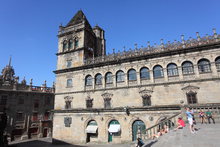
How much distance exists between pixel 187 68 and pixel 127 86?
8.92 metres

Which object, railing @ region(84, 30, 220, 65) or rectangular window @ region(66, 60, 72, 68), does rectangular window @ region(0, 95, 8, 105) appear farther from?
railing @ region(84, 30, 220, 65)

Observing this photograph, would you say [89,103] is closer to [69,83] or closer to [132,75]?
[69,83]

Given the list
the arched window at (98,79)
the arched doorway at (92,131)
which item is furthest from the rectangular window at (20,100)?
the arched window at (98,79)

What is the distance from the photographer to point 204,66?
19062 millimetres

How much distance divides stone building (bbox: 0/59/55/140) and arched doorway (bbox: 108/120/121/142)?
2518 centimetres

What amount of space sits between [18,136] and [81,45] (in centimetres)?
2737

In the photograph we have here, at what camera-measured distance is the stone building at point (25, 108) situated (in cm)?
3431

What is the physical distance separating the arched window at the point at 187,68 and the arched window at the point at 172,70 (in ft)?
3.32

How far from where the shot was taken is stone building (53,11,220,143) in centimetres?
1889

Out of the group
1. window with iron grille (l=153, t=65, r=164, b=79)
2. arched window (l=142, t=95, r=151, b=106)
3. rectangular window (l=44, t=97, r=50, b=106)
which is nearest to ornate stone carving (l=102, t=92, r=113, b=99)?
arched window (l=142, t=95, r=151, b=106)

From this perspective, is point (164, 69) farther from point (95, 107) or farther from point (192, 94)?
point (95, 107)

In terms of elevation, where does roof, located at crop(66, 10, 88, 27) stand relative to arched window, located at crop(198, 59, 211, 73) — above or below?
above

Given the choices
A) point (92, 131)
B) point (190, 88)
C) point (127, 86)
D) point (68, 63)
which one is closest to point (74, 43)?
point (68, 63)

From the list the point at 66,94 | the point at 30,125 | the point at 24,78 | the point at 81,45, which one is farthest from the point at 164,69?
the point at 24,78
